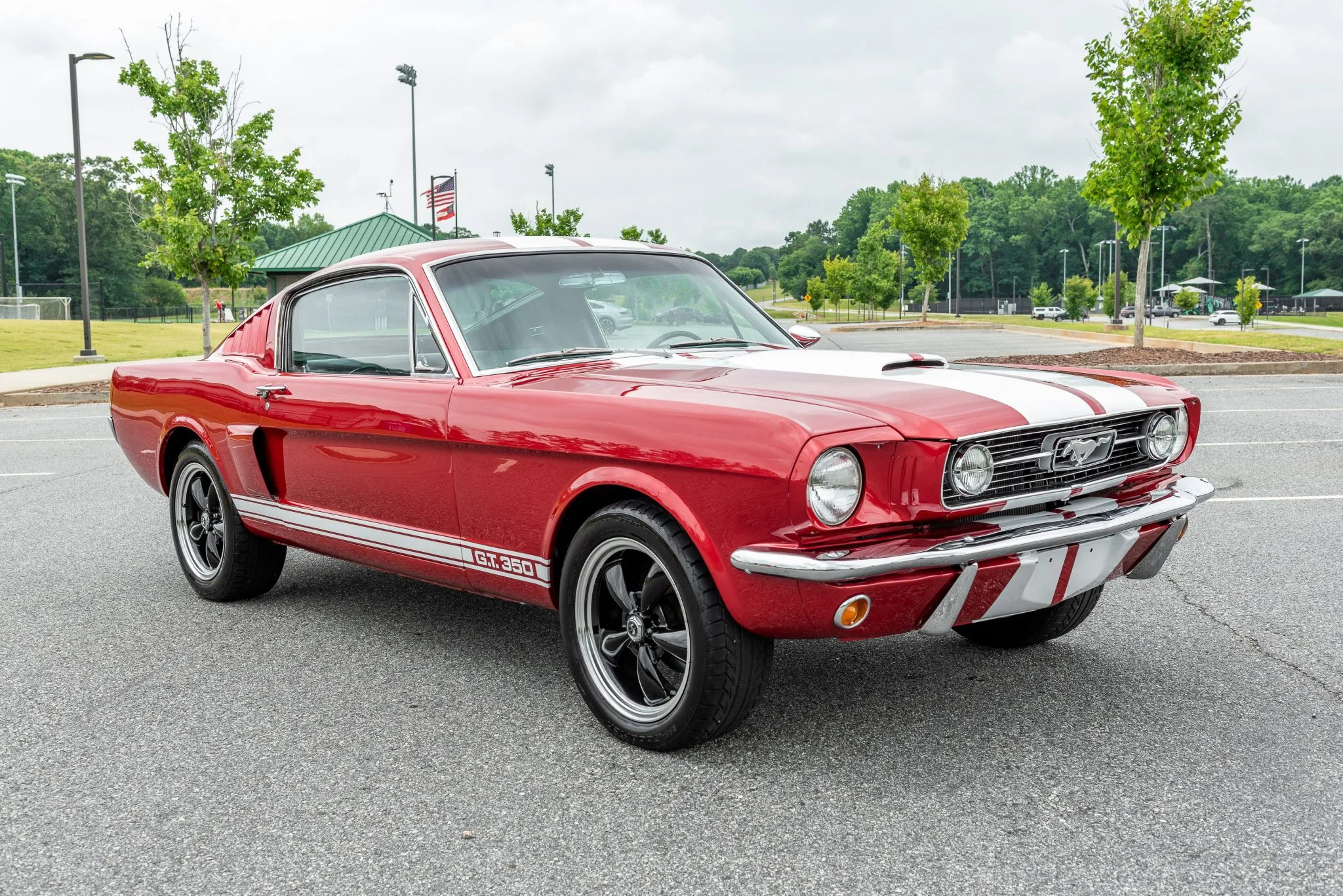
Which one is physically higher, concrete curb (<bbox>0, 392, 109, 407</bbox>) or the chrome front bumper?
the chrome front bumper

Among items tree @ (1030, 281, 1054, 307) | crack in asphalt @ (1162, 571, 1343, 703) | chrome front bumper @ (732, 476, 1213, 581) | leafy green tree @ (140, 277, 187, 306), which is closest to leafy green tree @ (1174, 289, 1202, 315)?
tree @ (1030, 281, 1054, 307)

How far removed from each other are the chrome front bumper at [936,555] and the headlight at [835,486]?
105 mm

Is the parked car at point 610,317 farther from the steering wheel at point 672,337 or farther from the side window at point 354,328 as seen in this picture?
the side window at point 354,328

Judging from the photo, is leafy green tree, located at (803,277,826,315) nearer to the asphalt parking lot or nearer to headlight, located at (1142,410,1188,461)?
the asphalt parking lot

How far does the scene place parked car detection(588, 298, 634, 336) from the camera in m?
4.24

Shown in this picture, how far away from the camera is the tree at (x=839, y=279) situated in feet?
238

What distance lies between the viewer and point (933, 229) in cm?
4716

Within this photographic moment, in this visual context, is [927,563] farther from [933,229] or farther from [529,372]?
[933,229]

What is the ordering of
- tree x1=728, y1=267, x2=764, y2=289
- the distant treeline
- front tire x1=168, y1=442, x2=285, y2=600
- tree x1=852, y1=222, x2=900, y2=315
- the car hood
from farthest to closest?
Result: tree x1=728, y1=267, x2=764, y2=289 → the distant treeline → tree x1=852, y1=222, x2=900, y2=315 → front tire x1=168, y1=442, x2=285, y2=600 → the car hood

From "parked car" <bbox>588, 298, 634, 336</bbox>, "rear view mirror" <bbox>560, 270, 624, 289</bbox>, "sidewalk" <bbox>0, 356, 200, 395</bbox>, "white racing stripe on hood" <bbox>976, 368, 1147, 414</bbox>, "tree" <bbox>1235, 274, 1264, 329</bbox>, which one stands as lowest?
"sidewalk" <bbox>0, 356, 200, 395</bbox>

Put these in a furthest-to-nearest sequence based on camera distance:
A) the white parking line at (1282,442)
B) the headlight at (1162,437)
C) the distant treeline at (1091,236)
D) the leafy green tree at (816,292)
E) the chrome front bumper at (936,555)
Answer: the distant treeline at (1091,236), the leafy green tree at (816,292), the white parking line at (1282,442), the headlight at (1162,437), the chrome front bumper at (936,555)

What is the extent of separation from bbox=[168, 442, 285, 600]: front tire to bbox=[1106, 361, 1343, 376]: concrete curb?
49.4 feet

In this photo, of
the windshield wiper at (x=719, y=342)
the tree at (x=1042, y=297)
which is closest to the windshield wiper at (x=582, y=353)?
the windshield wiper at (x=719, y=342)

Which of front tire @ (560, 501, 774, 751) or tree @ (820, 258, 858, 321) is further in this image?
tree @ (820, 258, 858, 321)
